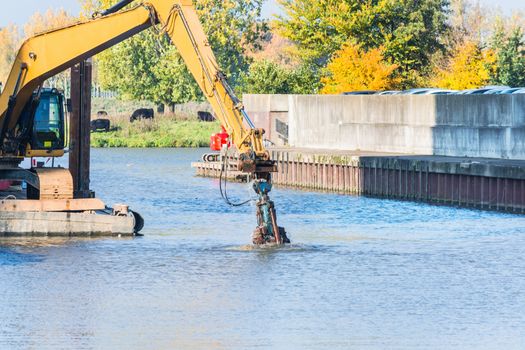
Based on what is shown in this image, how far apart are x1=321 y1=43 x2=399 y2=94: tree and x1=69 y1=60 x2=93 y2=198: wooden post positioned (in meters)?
44.5

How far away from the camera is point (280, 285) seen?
33250mm

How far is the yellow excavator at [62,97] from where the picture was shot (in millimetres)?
37656

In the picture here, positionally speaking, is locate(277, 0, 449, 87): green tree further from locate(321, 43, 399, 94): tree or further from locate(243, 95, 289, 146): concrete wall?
locate(243, 95, 289, 146): concrete wall

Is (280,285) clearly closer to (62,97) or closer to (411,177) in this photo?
(62,97)

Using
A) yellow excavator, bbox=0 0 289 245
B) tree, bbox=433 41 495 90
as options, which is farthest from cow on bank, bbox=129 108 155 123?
yellow excavator, bbox=0 0 289 245

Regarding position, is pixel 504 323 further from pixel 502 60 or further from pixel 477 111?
pixel 502 60

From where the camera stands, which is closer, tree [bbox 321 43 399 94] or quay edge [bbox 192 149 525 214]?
quay edge [bbox 192 149 525 214]

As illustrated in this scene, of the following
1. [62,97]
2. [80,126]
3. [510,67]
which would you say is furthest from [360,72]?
[62,97]

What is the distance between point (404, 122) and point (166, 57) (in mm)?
61093

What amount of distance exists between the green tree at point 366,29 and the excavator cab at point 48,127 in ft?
165

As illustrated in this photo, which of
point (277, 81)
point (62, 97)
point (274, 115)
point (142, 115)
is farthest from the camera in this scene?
point (142, 115)

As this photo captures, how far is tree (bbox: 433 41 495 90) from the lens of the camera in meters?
89.3

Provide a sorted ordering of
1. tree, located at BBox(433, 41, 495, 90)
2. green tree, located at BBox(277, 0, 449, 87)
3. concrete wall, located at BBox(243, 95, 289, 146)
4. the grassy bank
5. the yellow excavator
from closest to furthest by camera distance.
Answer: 1. the yellow excavator
2. concrete wall, located at BBox(243, 95, 289, 146)
3. tree, located at BBox(433, 41, 495, 90)
4. green tree, located at BBox(277, 0, 449, 87)
5. the grassy bank

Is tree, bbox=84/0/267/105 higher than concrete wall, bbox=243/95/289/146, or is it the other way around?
tree, bbox=84/0/267/105
